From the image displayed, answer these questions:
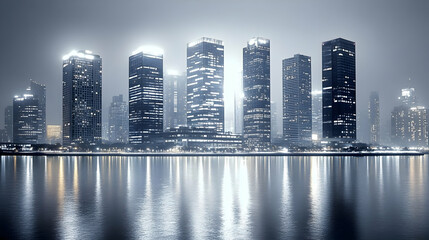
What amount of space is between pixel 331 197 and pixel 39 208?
103 feet

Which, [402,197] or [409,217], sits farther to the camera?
[402,197]

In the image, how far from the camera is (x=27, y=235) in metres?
23.6

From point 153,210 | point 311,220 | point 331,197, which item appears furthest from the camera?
point 331,197

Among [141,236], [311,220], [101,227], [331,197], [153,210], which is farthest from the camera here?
[331,197]

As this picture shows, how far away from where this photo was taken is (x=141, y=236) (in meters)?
23.0

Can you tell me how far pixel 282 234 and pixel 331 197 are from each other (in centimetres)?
1959

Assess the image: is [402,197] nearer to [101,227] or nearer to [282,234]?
[282,234]

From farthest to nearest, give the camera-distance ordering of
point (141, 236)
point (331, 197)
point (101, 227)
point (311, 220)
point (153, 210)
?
1. point (331, 197)
2. point (153, 210)
3. point (311, 220)
4. point (101, 227)
5. point (141, 236)

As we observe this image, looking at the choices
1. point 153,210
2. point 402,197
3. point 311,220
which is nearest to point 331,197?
point 402,197

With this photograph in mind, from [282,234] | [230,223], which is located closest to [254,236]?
[282,234]

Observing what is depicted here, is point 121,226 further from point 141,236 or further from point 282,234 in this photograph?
point 282,234

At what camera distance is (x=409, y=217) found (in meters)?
29.9

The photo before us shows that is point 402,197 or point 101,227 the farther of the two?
point 402,197

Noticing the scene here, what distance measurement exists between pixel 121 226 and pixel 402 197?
33.6 m
